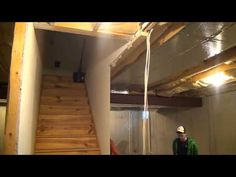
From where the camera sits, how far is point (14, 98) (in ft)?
5.25

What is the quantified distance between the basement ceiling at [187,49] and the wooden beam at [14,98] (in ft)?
4.14

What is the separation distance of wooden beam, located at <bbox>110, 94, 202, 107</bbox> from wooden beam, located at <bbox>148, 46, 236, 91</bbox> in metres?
0.34

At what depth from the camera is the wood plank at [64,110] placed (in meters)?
3.65

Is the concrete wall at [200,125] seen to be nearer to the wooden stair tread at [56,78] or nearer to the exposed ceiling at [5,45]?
the wooden stair tread at [56,78]

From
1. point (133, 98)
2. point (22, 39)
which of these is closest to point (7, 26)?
point (22, 39)

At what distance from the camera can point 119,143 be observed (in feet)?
23.9

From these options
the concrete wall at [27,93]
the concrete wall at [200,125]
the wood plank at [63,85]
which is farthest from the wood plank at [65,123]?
the concrete wall at [200,125]

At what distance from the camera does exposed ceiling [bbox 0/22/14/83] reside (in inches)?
95.6

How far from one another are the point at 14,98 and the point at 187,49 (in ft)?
6.61

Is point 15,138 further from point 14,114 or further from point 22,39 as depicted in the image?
point 22,39

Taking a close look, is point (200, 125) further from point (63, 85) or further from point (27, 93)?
point (27, 93)

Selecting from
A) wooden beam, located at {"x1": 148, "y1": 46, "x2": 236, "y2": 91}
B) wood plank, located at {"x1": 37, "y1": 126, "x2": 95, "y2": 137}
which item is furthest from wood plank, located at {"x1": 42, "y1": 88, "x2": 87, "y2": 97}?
wooden beam, located at {"x1": 148, "y1": 46, "x2": 236, "y2": 91}

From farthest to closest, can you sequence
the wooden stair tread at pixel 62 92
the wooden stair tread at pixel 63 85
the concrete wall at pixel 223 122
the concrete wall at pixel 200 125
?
1. the concrete wall at pixel 200 125
2. the concrete wall at pixel 223 122
3. the wooden stair tread at pixel 63 85
4. the wooden stair tread at pixel 62 92

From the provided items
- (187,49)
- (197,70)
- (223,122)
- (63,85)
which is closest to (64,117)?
(63,85)
